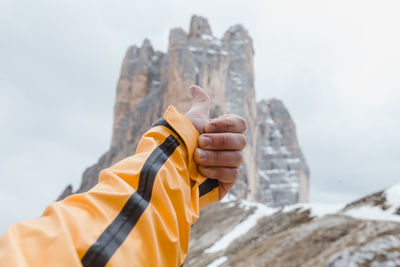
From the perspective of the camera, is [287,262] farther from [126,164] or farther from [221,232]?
[221,232]

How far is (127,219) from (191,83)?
37.0 m

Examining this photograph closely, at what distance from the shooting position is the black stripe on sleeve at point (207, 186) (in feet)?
5.07

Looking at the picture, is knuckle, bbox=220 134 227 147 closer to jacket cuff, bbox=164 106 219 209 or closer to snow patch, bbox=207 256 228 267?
jacket cuff, bbox=164 106 219 209

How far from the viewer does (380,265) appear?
3.59 m

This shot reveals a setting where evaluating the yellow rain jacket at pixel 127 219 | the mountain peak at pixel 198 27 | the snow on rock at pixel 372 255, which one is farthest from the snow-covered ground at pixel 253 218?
Result: the mountain peak at pixel 198 27

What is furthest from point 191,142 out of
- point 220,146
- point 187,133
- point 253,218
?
point 253,218

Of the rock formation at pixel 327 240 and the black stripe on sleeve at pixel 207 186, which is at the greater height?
the black stripe on sleeve at pixel 207 186

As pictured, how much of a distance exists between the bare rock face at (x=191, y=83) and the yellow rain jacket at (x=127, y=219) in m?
29.6

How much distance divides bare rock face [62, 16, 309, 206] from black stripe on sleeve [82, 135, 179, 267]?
2975 cm

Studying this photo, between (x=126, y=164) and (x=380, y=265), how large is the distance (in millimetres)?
3955

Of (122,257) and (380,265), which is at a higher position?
(122,257)

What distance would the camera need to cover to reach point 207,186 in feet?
5.18

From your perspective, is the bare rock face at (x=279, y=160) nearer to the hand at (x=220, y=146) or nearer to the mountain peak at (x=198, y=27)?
the mountain peak at (x=198, y=27)

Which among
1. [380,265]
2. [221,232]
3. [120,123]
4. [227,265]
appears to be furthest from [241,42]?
[380,265]
